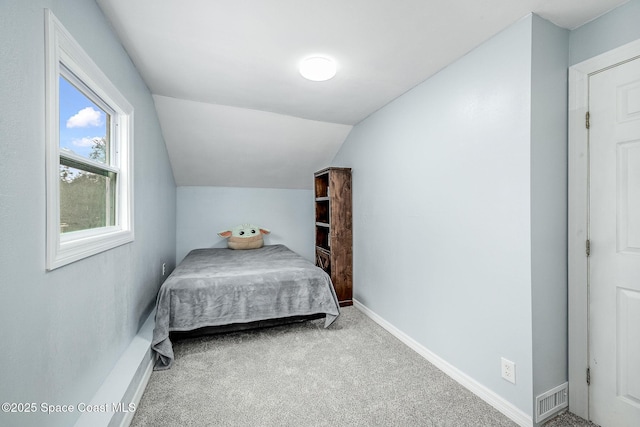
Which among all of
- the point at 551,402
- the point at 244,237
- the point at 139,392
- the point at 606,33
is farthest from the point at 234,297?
the point at 606,33

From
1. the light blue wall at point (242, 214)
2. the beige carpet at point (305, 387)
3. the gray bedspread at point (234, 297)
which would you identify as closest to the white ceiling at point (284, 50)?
the light blue wall at point (242, 214)

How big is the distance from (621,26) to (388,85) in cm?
133

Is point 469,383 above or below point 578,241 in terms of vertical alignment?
below

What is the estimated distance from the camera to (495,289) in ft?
5.40

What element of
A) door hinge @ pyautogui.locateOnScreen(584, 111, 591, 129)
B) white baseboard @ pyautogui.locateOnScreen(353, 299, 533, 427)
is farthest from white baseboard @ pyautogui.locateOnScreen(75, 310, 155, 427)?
door hinge @ pyautogui.locateOnScreen(584, 111, 591, 129)

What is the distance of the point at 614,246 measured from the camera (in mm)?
1445

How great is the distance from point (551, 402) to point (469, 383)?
0.41 metres

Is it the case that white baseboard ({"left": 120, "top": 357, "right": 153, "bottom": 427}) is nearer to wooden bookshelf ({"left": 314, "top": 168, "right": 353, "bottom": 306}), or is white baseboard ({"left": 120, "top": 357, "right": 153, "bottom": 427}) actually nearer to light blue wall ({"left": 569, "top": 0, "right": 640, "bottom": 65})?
wooden bookshelf ({"left": 314, "top": 168, "right": 353, "bottom": 306})

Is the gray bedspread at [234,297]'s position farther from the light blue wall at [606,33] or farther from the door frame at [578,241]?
the light blue wall at [606,33]

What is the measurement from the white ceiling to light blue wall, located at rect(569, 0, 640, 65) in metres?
0.05

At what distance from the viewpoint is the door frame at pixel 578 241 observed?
5.02 ft

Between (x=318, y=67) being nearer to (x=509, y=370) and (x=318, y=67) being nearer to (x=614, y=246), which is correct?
(x=614, y=246)

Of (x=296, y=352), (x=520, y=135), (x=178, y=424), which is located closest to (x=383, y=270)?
(x=296, y=352)

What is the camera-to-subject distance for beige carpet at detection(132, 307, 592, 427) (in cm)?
152
